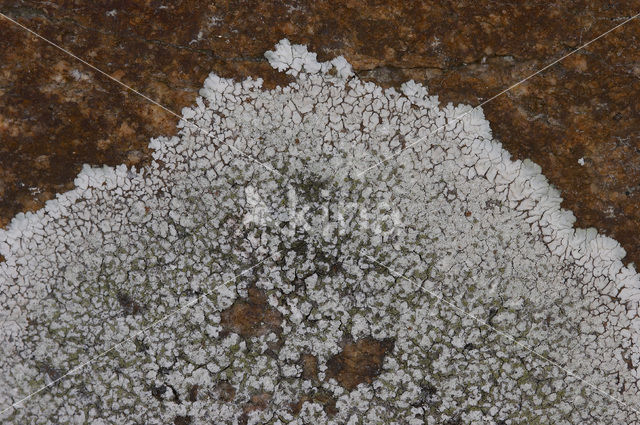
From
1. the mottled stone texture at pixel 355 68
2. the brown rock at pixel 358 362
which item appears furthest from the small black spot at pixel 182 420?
the mottled stone texture at pixel 355 68

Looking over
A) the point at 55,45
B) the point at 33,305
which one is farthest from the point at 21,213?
the point at 55,45

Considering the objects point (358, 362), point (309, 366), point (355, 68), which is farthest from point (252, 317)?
point (355, 68)

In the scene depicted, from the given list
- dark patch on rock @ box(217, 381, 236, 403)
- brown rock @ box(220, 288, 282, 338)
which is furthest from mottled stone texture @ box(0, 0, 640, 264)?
dark patch on rock @ box(217, 381, 236, 403)

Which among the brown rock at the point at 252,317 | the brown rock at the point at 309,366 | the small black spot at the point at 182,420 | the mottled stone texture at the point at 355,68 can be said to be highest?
the mottled stone texture at the point at 355,68

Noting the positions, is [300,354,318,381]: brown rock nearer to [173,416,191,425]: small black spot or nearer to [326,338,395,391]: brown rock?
[326,338,395,391]: brown rock

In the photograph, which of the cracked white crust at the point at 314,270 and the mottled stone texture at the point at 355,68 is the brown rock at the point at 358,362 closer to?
the cracked white crust at the point at 314,270

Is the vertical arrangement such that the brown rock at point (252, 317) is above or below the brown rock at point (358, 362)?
above
